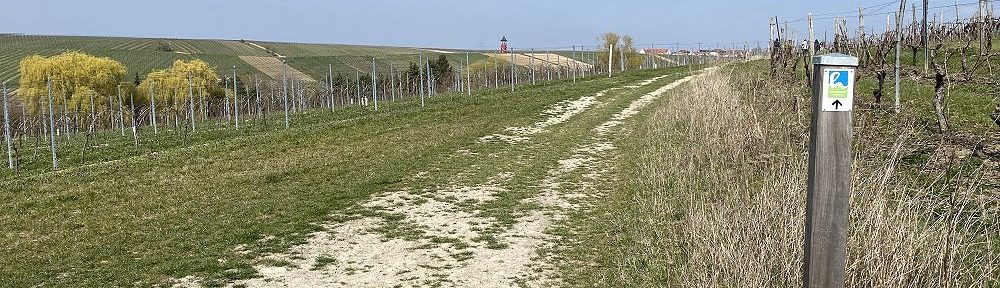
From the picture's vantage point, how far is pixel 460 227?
23.7 feet

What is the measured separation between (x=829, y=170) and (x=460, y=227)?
15.7 feet

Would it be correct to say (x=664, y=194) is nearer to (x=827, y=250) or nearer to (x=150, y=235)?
(x=827, y=250)

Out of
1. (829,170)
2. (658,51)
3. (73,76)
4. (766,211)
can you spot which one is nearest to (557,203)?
(766,211)

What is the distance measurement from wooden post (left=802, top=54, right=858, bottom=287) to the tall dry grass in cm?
108

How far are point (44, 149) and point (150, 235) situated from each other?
1694 centimetres

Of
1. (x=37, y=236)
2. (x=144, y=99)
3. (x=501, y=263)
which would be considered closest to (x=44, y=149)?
(x=37, y=236)

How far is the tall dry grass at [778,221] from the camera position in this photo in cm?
413

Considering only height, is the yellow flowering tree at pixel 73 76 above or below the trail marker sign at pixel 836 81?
above

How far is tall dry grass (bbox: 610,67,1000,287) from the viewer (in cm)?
413

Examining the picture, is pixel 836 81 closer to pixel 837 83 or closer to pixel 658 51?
pixel 837 83

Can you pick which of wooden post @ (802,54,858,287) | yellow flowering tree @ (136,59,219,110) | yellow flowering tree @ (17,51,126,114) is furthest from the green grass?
yellow flowering tree @ (17,51,126,114)

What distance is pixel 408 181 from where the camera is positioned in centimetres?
983

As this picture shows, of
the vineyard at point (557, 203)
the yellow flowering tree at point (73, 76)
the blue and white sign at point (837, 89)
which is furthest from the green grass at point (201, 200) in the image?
the yellow flowering tree at point (73, 76)

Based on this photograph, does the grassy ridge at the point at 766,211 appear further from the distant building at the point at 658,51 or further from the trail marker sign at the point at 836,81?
the distant building at the point at 658,51
